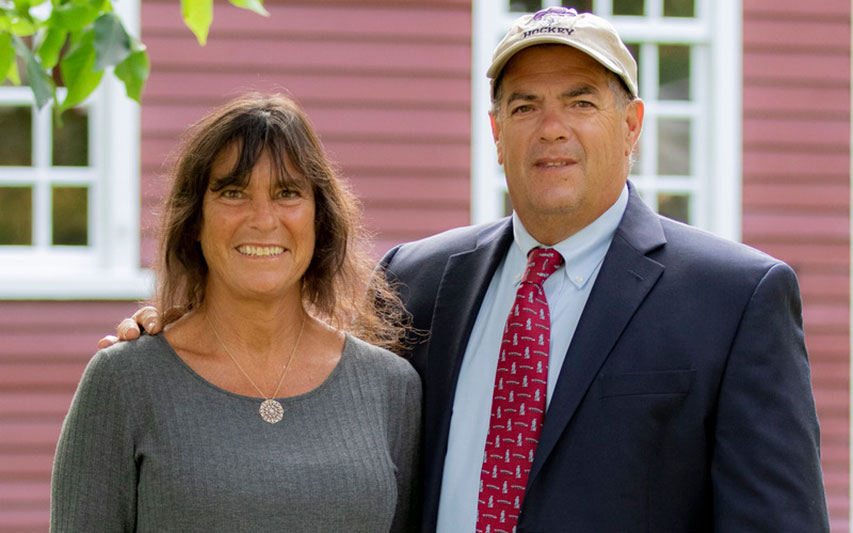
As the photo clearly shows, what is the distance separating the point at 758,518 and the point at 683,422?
0.73ft

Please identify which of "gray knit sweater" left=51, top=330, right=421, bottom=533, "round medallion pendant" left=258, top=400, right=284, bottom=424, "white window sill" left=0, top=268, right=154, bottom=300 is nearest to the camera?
"gray knit sweater" left=51, top=330, right=421, bottom=533

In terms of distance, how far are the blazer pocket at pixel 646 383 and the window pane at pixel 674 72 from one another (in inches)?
146

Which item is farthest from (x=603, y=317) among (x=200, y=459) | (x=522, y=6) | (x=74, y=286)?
(x=522, y=6)

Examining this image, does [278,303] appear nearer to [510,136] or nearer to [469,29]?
[510,136]

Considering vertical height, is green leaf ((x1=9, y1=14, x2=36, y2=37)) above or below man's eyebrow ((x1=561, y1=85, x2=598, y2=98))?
above

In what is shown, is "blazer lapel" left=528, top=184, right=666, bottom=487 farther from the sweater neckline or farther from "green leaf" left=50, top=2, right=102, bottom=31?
"green leaf" left=50, top=2, right=102, bottom=31

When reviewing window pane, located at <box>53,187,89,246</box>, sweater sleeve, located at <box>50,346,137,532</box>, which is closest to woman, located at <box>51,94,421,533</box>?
sweater sleeve, located at <box>50,346,137,532</box>

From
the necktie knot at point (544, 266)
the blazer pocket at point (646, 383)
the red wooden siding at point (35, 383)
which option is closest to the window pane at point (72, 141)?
the red wooden siding at point (35, 383)

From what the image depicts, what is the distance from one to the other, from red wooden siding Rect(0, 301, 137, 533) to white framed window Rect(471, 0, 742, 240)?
6.34ft

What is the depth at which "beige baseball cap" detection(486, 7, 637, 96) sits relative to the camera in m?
2.32

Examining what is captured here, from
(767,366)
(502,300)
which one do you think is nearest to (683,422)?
(767,366)

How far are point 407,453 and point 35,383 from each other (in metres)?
3.14

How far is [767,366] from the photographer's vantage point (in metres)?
2.10

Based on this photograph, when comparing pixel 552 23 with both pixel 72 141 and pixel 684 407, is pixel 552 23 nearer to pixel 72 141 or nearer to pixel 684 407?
pixel 684 407
